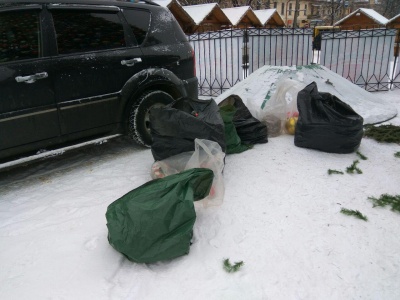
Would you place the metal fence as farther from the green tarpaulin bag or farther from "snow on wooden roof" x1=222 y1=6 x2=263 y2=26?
"snow on wooden roof" x1=222 y1=6 x2=263 y2=26

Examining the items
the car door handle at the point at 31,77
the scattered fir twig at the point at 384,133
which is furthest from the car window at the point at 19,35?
the scattered fir twig at the point at 384,133

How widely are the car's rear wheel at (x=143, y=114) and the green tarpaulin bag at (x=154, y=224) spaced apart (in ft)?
6.10

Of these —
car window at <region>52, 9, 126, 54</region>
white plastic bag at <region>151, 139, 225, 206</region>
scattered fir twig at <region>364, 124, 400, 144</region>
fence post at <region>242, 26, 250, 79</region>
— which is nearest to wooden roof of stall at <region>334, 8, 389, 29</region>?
fence post at <region>242, 26, 250, 79</region>

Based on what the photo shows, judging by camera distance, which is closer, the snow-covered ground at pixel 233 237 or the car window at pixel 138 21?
the snow-covered ground at pixel 233 237

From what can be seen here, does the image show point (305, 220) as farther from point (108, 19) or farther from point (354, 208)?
point (108, 19)

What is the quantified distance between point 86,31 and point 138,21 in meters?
0.73

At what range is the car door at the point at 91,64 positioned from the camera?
3545 mm

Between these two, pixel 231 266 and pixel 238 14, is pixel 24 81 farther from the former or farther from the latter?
pixel 238 14

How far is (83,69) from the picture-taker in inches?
143

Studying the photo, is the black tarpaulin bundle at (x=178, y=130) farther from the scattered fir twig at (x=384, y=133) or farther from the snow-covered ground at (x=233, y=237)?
the scattered fir twig at (x=384, y=133)

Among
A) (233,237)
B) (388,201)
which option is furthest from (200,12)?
(233,237)

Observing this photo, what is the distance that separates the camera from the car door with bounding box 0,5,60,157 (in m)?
3.16

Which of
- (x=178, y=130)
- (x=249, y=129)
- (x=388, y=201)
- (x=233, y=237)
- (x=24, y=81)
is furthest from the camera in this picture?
(x=249, y=129)

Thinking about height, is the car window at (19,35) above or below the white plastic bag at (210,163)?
above
